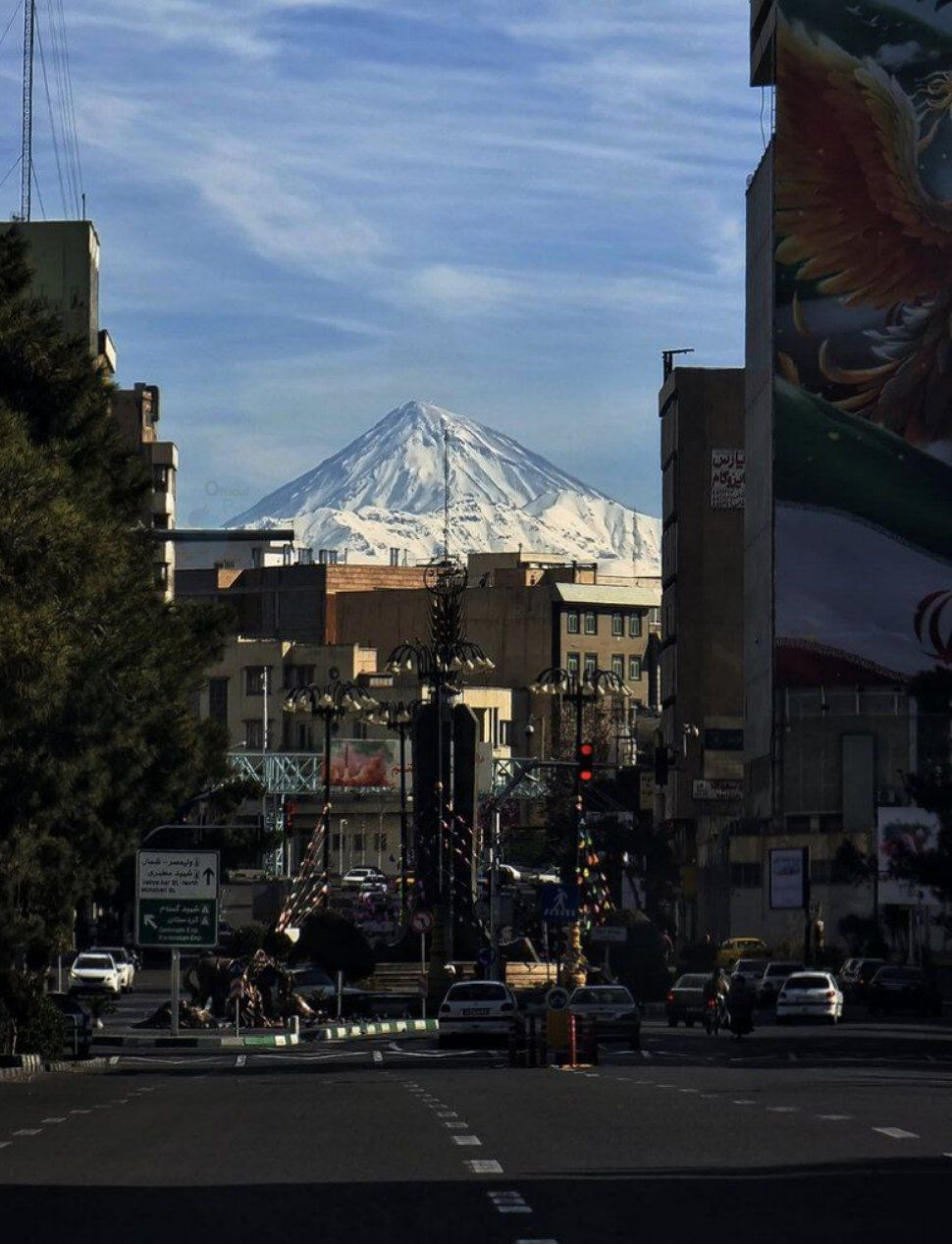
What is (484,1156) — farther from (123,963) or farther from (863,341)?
(863,341)

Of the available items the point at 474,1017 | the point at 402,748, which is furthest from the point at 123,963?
the point at 474,1017

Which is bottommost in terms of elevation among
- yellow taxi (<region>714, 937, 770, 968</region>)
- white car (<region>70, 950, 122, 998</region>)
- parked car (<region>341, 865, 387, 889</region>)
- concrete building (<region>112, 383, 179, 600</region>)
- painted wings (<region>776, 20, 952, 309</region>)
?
white car (<region>70, 950, 122, 998</region>)

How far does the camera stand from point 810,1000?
62656 mm

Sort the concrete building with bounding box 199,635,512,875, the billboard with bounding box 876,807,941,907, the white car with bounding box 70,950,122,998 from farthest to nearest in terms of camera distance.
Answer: the concrete building with bounding box 199,635,512,875
the billboard with bounding box 876,807,941,907
the white car with bounding box 70,950,122,998

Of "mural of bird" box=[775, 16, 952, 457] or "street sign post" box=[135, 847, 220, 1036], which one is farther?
"mural of bird" box=[775, 16, 952, 457]

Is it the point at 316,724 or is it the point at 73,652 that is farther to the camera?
the point at 316,724

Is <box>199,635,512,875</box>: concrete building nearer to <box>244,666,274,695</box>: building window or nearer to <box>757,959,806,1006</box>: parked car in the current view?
<box>244,666,274,695</box>: building window

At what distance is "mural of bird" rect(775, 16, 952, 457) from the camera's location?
113312mm

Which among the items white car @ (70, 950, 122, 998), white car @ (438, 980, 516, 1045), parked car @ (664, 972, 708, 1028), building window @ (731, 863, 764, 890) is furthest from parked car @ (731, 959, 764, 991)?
building window @ (731, 863, 764, 890)

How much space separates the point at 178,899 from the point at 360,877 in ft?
292

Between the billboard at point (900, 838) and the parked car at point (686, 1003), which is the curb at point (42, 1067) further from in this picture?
the billboard at point (900, 838)

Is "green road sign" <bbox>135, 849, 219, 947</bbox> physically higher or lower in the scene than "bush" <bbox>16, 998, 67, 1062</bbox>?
higher

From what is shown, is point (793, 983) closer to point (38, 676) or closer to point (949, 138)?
point (38, 676)

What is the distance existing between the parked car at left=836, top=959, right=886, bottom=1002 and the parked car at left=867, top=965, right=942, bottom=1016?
564 cm
